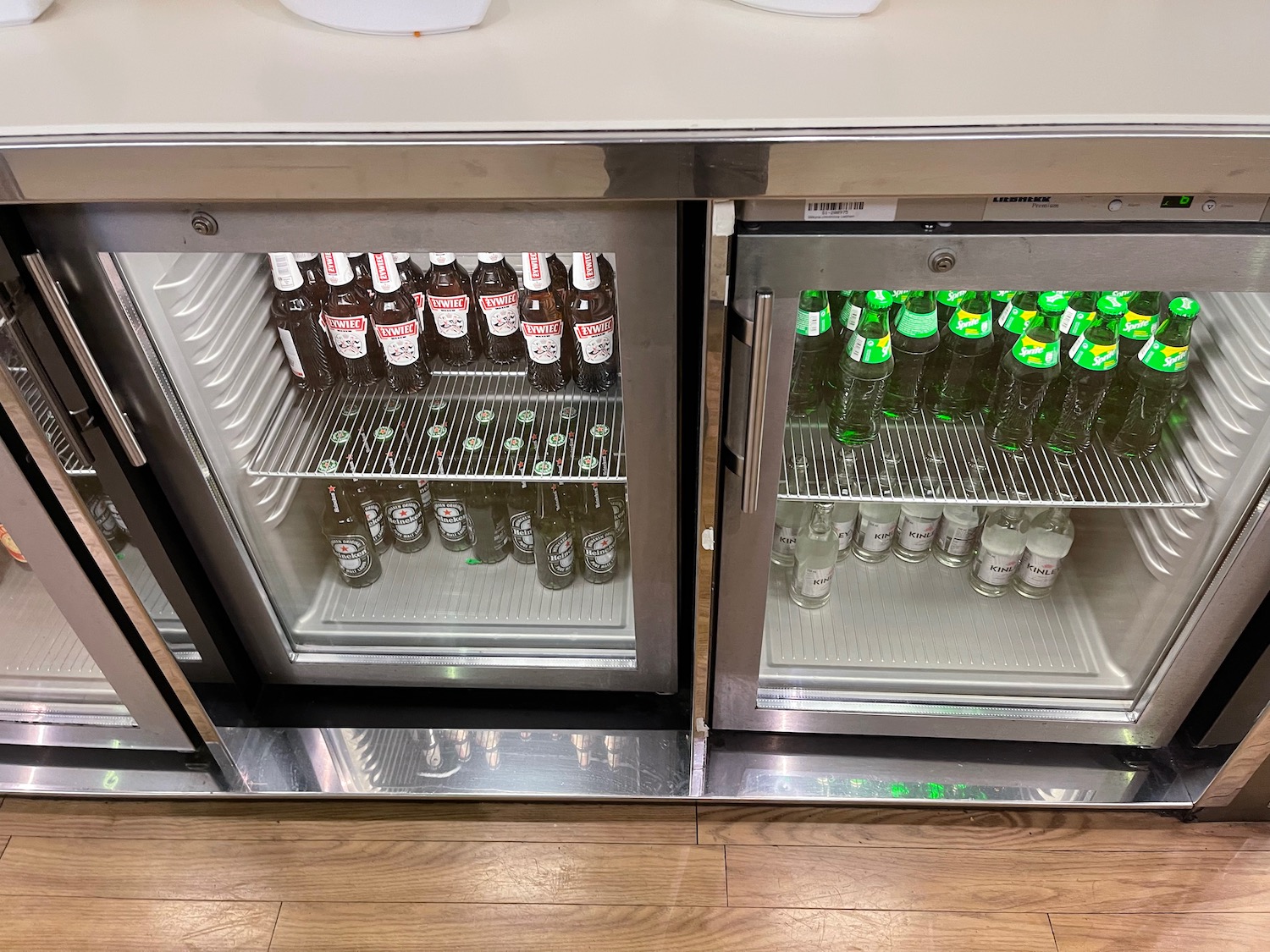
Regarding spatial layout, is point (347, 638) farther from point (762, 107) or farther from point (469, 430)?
point (762, 107)

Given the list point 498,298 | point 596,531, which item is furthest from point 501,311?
point 596,531

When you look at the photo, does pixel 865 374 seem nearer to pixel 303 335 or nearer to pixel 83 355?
pixel 303 335

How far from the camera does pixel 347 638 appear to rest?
160 cm

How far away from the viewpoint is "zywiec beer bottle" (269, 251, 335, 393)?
1.42 meters

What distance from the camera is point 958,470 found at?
1.41m

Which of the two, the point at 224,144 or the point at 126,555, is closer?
the point at 224,144

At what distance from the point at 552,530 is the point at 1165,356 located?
0.98m

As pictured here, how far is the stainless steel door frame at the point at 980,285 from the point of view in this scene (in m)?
0.97

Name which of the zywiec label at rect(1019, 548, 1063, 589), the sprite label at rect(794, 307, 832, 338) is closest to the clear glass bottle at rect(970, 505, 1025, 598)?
the zywiec label at rect(1019, 548, 1063, 589)

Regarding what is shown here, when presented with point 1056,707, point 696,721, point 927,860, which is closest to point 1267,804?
point 1056,707

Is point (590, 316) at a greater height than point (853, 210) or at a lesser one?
lesser

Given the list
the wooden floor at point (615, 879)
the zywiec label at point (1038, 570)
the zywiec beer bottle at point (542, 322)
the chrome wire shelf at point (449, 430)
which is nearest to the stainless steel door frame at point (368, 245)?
the chrome wire shelf at point (449, 430)

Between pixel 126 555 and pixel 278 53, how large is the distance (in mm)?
739

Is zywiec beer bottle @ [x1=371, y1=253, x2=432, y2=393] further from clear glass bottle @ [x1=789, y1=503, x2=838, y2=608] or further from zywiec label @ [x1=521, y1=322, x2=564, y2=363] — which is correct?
clear glass bottle @ [x1=789, y1=503, x2=838, y2=608]
